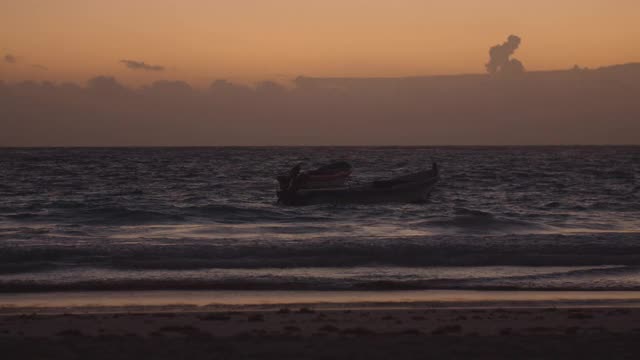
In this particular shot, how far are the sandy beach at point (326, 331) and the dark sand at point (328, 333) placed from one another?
1cm

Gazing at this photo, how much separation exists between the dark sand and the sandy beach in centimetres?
1

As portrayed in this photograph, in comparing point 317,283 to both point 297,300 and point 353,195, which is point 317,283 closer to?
point 297,300

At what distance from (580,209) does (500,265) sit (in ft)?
68.7

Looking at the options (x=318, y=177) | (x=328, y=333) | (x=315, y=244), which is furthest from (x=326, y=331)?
(x=318, y=177)

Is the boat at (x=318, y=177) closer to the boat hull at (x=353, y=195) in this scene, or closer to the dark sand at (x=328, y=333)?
the boat hull at (x=353, y=195)

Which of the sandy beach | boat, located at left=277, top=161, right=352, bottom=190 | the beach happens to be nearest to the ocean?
the beach

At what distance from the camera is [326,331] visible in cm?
1058

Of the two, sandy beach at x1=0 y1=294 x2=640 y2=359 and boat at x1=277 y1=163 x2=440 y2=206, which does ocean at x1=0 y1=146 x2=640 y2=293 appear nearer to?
boat at x1=277 y1=163 x2=440 y2=206

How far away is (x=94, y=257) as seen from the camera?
2030cm

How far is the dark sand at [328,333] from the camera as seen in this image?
9320mm

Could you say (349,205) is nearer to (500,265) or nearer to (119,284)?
(500,265)

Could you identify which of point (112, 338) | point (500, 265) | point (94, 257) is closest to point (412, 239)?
point (500, 265)

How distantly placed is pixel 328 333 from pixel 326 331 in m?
0.13

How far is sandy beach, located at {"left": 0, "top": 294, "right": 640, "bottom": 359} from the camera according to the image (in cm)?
935
